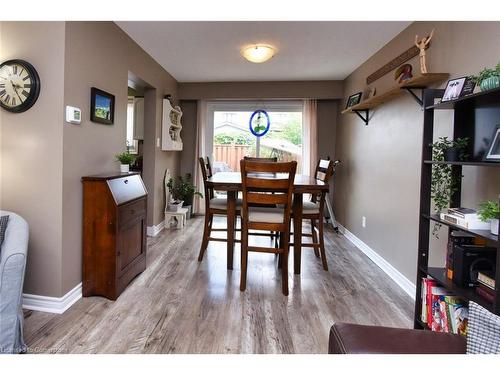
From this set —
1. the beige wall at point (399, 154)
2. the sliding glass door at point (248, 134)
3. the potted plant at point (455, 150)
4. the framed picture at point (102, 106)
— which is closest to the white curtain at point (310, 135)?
the sliding glass door at point (248, 134)

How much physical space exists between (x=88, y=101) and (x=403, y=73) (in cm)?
261

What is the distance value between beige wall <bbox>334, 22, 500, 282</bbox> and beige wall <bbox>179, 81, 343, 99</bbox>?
1.15ft

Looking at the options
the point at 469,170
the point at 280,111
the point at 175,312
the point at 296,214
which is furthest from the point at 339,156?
the point at 175,312

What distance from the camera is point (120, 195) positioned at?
223 cm

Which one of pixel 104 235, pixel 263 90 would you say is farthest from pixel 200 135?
pixel 104 235

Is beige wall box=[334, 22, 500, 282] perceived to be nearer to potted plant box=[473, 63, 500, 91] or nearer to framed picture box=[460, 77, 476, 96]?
framed picture box=[460, 77, 476, 96]

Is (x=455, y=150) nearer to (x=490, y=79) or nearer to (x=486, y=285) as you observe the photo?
(x=490, y=79)

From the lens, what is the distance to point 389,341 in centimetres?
95

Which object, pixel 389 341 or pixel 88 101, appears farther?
pixel 88 101

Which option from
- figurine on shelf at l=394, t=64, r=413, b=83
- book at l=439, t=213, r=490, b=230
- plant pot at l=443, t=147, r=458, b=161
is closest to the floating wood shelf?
figurine on shelf at l=394, t=64, r=413, b=83

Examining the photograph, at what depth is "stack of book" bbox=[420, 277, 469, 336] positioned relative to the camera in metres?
1.48

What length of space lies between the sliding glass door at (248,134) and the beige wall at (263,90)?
13.7 inches

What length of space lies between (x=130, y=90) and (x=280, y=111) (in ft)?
7.88
